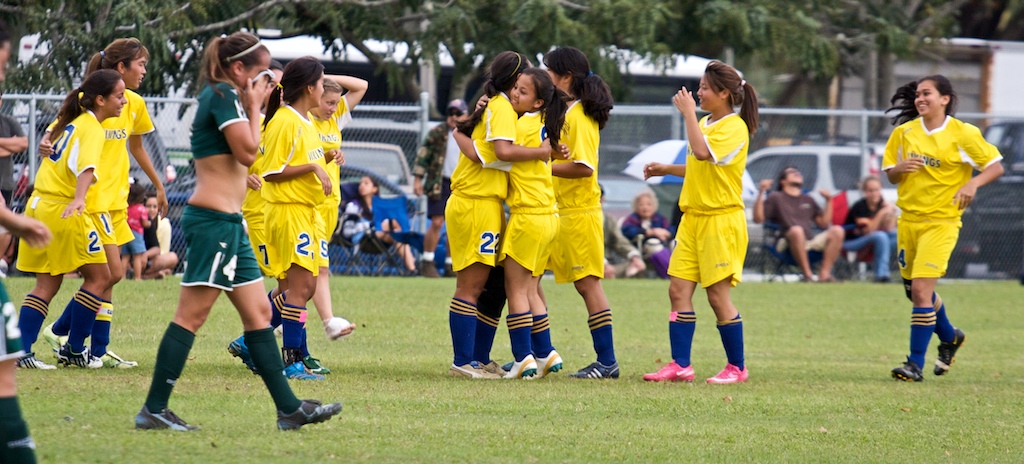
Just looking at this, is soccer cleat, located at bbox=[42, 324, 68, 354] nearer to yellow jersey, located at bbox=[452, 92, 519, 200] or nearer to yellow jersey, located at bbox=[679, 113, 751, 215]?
yellow jersey, located at bbox=[452, 92, 519, 200]

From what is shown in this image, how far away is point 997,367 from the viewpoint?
1002 cm

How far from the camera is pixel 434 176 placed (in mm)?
16203

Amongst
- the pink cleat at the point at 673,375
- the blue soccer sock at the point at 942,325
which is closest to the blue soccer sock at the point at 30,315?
the pink cleat at the point at 673,375

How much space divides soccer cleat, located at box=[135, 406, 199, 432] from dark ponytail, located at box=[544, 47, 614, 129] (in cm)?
365

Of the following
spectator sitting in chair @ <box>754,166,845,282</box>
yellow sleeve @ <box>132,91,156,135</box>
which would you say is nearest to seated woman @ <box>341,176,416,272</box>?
spectator sitting in chair @ <box>754,166,845,282</box>

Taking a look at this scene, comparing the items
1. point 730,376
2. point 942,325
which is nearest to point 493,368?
point 730,376

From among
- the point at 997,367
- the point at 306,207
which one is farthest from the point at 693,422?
the point at 997,367

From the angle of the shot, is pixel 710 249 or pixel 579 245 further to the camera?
pixel 579 245

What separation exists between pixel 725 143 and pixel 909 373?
87.5 inches

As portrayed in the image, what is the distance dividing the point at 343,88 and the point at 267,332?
3480mm

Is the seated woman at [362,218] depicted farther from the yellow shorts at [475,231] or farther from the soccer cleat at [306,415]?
the soccer cleat at [306,415]

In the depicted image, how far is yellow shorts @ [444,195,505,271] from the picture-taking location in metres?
8.10

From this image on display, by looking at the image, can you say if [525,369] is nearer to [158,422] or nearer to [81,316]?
[81,316]

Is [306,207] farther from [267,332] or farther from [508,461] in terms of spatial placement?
[508,461]
